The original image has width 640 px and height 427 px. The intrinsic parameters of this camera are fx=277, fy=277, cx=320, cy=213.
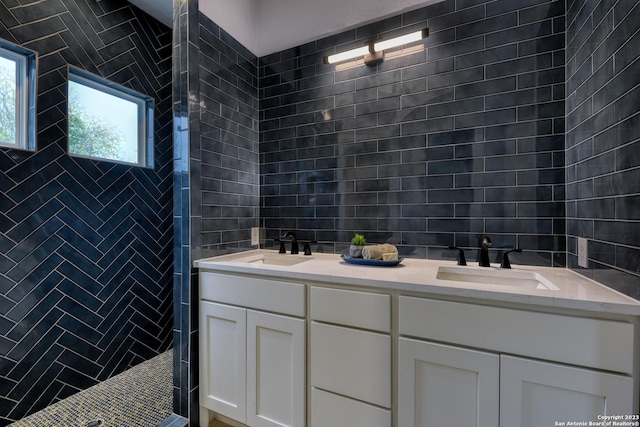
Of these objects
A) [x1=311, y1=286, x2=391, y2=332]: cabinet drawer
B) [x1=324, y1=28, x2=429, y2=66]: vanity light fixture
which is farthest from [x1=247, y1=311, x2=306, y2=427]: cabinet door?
[x1=324, y1=28, x2=429, y2=66]: vanity light fixture

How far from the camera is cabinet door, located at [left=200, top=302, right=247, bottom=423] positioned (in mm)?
1482

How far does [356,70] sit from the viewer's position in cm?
188

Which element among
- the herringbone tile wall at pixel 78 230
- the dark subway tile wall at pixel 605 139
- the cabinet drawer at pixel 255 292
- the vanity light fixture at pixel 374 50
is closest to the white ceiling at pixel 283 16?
the vanity light fixture at pixel 374 50

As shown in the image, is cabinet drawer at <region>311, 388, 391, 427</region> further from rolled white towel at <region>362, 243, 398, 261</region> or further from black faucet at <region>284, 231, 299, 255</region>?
black faucet at <region>284, 231, 299, 255</region>

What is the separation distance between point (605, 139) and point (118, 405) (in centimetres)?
287

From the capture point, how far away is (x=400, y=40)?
164cm

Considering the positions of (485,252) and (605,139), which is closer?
(605,139)

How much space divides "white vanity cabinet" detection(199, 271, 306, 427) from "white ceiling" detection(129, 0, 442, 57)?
1742 mm

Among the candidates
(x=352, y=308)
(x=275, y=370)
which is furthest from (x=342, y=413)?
(x=352, y=308)

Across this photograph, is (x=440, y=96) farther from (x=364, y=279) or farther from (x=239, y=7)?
(x=239, y=7)

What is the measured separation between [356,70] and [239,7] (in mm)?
1031

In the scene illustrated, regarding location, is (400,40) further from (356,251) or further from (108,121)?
(108,121)

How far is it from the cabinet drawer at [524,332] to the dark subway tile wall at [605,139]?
0.17 metres

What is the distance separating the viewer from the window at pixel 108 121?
1976 mm
